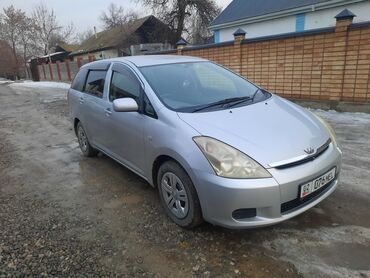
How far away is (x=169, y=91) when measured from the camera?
369 centimetres

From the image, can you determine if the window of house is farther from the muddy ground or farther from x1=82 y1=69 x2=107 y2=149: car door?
x1=82 y1=69 x2=107 y2=149: car door

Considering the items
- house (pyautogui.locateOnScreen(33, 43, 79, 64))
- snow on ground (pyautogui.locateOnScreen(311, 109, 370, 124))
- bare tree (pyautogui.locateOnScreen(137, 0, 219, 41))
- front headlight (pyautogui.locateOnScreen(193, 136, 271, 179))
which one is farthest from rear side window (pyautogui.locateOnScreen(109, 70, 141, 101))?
house (pyautogui.locateOnScreen(33, 43, 79, 64))

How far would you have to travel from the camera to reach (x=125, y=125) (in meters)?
3.94

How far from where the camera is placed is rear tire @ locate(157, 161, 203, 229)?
9.82ft

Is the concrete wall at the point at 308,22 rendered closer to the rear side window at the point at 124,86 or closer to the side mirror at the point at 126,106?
the rear side window at the point at 124,86

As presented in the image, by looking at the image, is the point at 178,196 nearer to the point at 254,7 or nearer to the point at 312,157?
the point at 312,157

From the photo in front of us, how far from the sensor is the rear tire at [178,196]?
2.99 metres

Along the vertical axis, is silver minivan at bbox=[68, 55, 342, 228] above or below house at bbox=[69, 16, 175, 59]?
below

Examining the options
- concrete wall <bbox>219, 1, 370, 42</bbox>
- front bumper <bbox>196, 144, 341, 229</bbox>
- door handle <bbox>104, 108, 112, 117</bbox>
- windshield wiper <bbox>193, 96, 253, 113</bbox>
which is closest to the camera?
front bumper <bbox>196, 144, 341, 229</bbox>

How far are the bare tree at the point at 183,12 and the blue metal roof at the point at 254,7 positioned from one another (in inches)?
361

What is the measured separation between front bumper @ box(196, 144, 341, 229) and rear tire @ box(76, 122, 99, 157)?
3.18 meters

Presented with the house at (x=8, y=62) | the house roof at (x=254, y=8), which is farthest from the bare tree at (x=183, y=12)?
the house at (x=8, y=62)

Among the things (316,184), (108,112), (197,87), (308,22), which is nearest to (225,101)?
(197,87)

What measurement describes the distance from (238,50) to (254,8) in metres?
10.3
